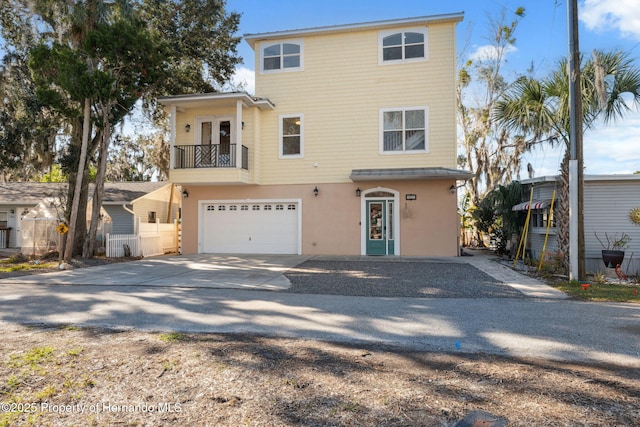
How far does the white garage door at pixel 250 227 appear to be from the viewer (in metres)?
16.2

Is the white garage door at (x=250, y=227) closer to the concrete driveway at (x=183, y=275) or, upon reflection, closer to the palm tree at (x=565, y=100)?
the concrete driveway at (x=183, y=275)

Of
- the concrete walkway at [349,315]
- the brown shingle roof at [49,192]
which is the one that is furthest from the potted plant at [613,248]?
the brown shingle roof at [49,192]

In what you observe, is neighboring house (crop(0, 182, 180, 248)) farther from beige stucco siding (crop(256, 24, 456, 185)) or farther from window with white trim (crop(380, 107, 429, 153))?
window with white trim (crop(380, 107, 429, 153))

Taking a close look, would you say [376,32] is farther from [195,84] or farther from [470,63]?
[470,63]

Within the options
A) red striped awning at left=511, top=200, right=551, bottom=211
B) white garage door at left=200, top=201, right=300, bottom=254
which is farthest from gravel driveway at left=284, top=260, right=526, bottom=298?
white garage door at left=200, top=201, right=300, bottom=254

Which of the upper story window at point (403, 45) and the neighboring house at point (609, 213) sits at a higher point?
the upper story window at point (403, 45)

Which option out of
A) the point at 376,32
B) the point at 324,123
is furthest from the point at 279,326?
the point at 376,32

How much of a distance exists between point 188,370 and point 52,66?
12888 mm

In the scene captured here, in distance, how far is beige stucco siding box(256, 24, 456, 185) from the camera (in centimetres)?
1477

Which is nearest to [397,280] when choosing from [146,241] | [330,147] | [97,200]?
[330,147]

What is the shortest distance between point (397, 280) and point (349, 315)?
3519 millimetres

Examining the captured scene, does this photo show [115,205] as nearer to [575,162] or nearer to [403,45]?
[403,45]

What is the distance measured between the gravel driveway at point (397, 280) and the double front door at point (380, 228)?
260 centimetres

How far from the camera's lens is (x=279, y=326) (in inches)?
214
